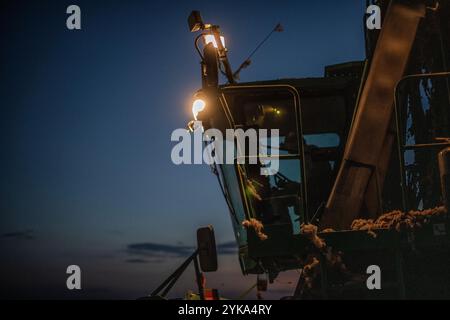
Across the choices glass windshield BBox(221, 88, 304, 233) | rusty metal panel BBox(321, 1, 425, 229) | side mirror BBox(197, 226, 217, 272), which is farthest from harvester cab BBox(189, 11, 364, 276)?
side mirror BBox(197, 226, 217, 272)

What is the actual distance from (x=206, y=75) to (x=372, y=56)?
1695mm

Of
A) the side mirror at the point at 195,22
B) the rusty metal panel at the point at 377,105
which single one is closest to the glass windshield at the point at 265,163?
the rusty metal panel at the point at 377,105

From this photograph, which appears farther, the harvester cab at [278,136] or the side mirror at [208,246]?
the harvester cab at [278,136]

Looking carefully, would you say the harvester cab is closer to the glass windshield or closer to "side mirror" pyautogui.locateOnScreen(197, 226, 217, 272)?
the glass windshield

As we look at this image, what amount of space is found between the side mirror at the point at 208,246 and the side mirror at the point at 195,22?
2.08 m

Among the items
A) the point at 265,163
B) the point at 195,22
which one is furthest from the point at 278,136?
the point at 195,22

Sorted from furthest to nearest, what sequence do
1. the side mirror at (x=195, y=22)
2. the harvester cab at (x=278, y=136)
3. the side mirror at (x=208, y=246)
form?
the side mirror at (x=195, y=22) → the harvester cab at (x=278, y=136) → the side mirror at (x=208, y=246)

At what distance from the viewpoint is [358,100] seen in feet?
17.4

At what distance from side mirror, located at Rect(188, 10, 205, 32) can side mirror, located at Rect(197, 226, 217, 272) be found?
208 centimetres

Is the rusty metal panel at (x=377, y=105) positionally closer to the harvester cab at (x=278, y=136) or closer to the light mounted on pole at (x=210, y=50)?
the harvester cab at (x=278, y=136)

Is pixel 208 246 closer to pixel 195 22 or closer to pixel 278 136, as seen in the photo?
pixel 278 136

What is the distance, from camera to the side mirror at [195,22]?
5387 millimetres

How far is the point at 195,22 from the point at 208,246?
2.30 meters

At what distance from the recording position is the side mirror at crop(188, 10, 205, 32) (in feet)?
17.7
